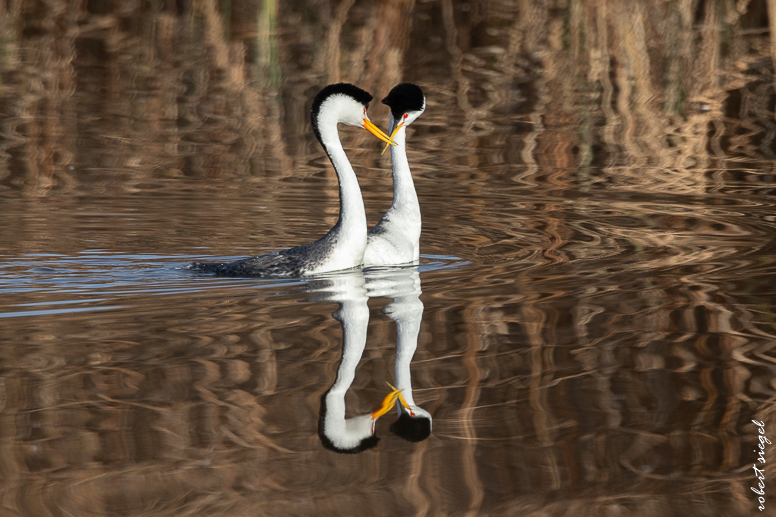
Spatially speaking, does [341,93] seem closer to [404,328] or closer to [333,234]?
[333,234]

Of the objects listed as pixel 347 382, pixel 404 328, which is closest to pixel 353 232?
pixel 404 328

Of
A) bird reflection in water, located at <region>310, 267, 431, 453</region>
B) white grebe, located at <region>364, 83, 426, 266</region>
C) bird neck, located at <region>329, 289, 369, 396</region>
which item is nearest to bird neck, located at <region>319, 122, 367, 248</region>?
bird reflection in water, located at <region>310, 267, 431, 453</region>

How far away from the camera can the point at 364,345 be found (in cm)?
591

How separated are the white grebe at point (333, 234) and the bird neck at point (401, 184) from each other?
32.4 inches

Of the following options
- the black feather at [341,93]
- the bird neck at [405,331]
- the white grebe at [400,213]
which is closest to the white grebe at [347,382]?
the bird neck at [405,331]

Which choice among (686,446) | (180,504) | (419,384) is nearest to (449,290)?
(419,384)

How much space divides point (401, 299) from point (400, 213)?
1710 millimetres

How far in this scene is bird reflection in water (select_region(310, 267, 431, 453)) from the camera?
4730 mm

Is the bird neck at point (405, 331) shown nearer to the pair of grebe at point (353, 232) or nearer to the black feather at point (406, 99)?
the pair of grebe at point (353, 232)

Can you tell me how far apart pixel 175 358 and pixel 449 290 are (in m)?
2.14

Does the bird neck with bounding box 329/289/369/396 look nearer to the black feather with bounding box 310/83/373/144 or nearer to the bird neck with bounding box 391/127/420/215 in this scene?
the black feather with bounding box 310/83/373/144

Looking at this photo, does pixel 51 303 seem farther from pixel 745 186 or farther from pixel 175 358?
pixel 745 186

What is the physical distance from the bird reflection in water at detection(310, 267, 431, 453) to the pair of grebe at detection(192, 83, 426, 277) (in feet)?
0.46

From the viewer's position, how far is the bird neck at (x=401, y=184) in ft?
28.6
